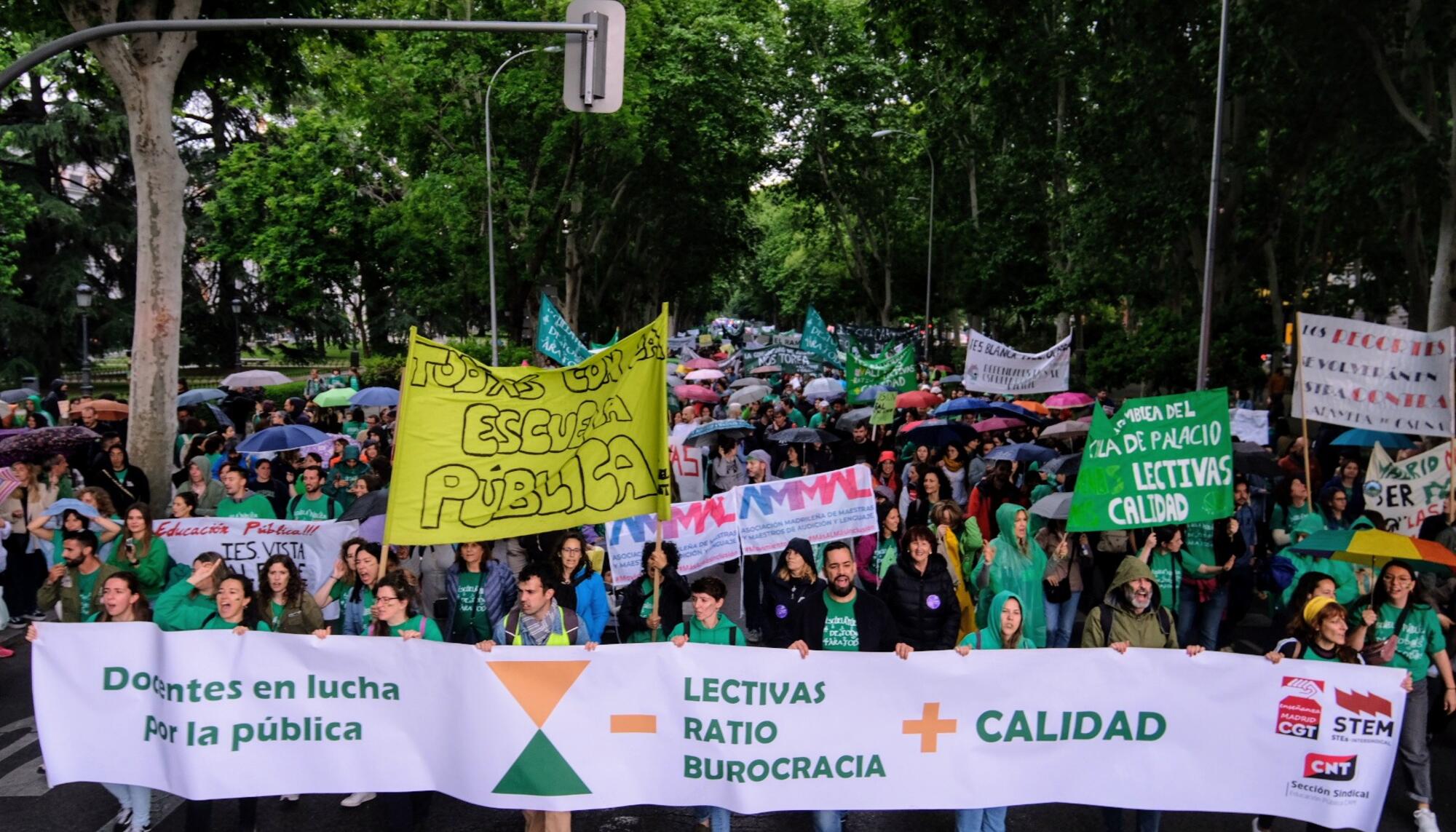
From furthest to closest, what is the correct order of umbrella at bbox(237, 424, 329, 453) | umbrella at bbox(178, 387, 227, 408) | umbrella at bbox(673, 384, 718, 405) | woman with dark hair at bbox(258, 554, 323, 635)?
umbrella at bbox(673, 384, 718, 405), umbrella at bbox(178, 387, 227, 408), umbrella at bbox(237, 424, 329, 453), woman with dark hair at bbox(258, 554, 323, 635)

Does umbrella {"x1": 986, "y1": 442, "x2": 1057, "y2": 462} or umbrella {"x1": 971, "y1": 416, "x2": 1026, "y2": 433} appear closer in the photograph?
umbrella {"x1": 986, "y1": 442, "x2": 1057, "y2": 462}

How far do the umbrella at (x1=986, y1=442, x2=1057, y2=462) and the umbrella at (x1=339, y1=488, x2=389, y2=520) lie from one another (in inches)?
237

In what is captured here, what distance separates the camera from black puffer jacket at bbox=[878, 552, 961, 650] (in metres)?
7.07

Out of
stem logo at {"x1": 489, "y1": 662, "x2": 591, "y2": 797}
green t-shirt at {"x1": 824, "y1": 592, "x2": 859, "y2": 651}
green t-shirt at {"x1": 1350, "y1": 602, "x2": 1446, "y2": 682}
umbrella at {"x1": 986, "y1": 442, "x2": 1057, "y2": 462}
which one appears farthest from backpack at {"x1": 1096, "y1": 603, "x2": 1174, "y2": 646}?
umbrella at {"x1": 986, "y1": 442, "x2": 1057, "y2": 462}

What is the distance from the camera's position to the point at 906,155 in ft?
147

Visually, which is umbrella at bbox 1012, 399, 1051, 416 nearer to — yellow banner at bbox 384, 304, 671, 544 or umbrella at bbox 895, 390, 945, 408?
umbrella at bbox 895, 390, 945, 408

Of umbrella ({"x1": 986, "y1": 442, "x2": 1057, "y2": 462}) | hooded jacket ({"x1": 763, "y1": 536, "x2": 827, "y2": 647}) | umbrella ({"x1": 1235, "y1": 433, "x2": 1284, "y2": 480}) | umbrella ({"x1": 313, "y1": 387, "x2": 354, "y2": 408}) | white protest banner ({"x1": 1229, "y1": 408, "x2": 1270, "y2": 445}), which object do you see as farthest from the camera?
umbrella ({"x1": 313, "y1": 387, "x2": 354, "y2": 408})

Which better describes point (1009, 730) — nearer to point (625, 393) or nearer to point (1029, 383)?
point (625, 393)

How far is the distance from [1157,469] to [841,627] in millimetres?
2664

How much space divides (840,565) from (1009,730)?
1.11 meters

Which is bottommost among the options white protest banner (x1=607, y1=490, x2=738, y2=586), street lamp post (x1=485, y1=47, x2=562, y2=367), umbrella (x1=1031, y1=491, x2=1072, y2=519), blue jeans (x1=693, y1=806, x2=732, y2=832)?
blue jeans (x1=693, y1=806, x2=732, y2=832)

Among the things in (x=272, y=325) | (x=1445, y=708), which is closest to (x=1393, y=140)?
(x=1445, y=708)

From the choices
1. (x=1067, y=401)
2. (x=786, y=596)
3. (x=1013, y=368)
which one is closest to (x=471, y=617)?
(x=786, y=596)

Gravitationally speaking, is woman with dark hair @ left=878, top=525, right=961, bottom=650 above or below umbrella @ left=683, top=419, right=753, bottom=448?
below
